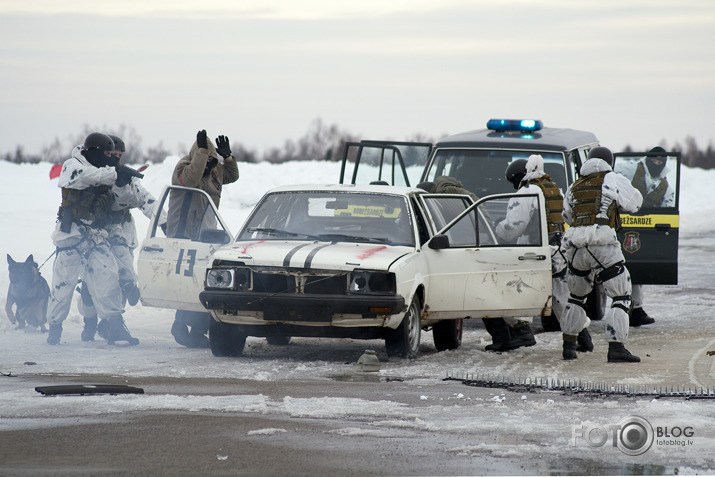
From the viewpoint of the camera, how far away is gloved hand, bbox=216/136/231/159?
1172 cm

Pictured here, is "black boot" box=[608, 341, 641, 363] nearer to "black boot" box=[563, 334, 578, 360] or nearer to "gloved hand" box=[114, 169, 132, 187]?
"black boot" box=[563, 334, 578, 360]

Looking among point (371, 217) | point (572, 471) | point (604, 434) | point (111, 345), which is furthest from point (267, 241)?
point (572, 471)

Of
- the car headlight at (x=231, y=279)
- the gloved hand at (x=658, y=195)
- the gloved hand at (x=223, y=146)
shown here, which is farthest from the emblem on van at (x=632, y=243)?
the car headlight at (x=231, y=279)

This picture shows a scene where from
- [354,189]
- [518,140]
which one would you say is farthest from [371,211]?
[518,140]

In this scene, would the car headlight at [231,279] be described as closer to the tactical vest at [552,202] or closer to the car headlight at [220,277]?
the car headlight at [220,277]

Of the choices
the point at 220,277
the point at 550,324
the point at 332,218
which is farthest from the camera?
the point at 550,324

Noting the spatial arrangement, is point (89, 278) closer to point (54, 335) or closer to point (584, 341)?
point (54, 335)

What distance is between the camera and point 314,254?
9.40 m

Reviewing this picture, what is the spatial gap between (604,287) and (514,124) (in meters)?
4.79

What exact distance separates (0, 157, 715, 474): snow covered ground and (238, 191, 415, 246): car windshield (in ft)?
3.44

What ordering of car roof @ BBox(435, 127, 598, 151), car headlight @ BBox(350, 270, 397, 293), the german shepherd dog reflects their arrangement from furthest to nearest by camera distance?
car roof @ BBox(435, 127, 598, 151) → the german shepherd dog → car headlight @ BBox(350, 270, 397, 293)

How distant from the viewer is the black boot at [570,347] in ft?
32.8

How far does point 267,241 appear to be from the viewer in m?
10.0

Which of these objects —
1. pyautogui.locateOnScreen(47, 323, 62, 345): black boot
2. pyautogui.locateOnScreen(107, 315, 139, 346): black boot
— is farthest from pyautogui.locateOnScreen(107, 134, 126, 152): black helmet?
pyautogui.locateOnScreen(47, 323, 62, 345): black boot
